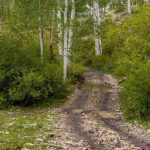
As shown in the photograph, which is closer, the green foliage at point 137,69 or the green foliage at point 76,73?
the green foliage at point 137,69

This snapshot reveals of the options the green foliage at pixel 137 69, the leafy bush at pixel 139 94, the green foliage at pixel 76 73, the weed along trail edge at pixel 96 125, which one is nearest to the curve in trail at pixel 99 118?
the weed along trail edge at pixel 96 125

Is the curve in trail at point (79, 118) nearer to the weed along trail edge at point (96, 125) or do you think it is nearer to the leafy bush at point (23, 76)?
the weed along trail edge at point (96, 125)

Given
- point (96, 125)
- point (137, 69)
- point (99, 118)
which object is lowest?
point (99, 118)

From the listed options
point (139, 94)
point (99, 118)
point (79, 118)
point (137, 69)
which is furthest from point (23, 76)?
point (139, 94)

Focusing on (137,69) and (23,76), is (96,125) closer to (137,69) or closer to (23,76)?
(137,69)

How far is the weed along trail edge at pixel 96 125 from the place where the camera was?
61.3ft

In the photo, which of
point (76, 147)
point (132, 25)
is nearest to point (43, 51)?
point (132, 25)

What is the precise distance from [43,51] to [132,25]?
10.1m

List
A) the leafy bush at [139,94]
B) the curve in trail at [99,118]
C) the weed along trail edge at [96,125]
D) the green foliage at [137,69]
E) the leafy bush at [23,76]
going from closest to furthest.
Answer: the weed along trail edge at [96,125] < the curve in trail at [99,118] < the leafy bush at [139,94] < the green foliage at [137,69] < the leafy bush at [23,76]

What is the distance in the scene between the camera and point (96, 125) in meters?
23.8

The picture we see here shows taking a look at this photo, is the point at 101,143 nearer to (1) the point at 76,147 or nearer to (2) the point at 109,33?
(1) the point at 76,147

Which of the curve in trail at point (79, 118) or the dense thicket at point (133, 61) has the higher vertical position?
the dense thicket at point (133, 61)

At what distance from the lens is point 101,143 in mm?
18984

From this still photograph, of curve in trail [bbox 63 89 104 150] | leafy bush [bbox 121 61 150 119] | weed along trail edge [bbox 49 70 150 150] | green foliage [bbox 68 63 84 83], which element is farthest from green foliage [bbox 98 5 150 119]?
green foliage [bbox 68 63 84 83]
